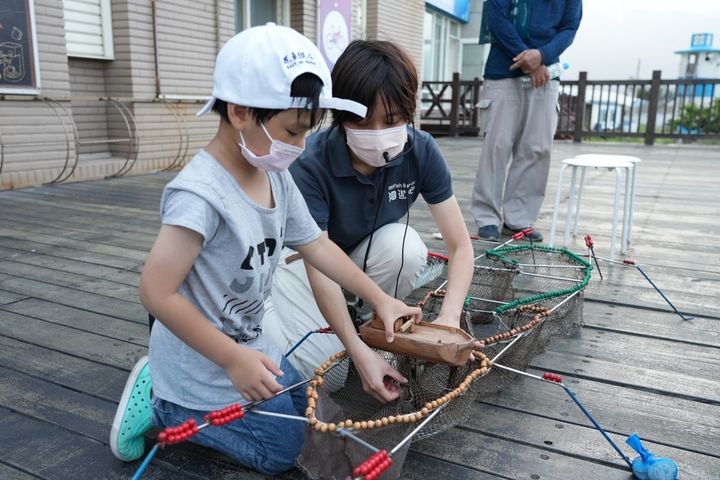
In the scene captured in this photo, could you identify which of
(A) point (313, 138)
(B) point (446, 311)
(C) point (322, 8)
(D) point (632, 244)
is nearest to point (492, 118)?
(D) point (632, 244)

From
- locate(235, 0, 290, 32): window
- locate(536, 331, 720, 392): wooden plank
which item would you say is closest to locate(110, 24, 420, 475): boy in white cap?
locate(536, 331, 720, 392): wooden plank

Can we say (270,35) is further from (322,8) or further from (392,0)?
(392,0)

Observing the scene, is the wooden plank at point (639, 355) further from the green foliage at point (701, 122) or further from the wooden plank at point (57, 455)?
the green foliage at point (701, 122)

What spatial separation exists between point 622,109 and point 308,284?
399 inches

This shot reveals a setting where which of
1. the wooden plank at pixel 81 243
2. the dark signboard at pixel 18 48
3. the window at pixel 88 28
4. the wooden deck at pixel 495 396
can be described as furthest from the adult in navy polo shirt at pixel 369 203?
the window at pixel 88 28

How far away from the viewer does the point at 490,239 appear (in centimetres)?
336

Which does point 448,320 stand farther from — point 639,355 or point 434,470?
point 639,355

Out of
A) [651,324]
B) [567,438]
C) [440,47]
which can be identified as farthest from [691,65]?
[567,438]

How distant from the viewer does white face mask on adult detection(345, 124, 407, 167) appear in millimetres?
1625

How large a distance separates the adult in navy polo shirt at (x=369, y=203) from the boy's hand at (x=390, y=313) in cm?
7

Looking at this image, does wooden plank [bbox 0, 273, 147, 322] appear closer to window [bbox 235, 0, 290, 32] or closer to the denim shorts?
the denim shorts

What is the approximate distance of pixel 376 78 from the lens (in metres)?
1.55

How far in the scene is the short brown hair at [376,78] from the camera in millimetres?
1562

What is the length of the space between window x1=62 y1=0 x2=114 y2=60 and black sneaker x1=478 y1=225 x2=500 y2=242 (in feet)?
13.2
